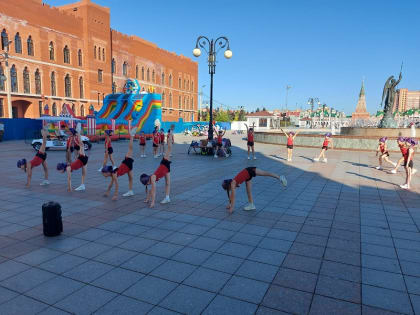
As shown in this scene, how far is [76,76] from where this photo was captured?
142ft

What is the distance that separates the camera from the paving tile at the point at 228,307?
3.33m

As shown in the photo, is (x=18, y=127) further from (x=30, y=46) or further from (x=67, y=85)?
(x=67, y=85)

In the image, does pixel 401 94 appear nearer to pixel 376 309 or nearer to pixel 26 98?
pixel 26 98

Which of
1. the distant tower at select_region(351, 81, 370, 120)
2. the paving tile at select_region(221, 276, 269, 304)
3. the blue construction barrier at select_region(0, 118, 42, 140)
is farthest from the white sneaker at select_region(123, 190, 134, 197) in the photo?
the distant tower at select_region(351, 81, 370, 120)

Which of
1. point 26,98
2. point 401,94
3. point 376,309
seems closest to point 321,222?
point 376,309

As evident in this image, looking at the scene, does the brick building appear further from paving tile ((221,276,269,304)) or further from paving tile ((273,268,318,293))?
paving tile ((273,268,318,293))

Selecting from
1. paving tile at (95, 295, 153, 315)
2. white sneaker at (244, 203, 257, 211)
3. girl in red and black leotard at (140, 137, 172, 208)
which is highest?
girl in red and black leotard at (140, 137, 172, 208)

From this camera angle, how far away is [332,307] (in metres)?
3.43

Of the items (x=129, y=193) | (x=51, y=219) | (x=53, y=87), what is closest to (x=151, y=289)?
(x=51, y=219)

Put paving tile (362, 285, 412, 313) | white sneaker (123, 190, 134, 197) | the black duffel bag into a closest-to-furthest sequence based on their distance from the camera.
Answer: paving tile (362, 285, 412, 313)
the black duffel bag
white sneaker (123, 190, 134, 197)

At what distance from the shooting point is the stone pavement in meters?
3.54

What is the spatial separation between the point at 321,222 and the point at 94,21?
49.4m

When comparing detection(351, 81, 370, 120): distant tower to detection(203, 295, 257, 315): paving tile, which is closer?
detection(203, 295, 257, 315): paving tile

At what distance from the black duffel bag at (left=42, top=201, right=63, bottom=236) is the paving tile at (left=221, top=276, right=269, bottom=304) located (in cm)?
345
